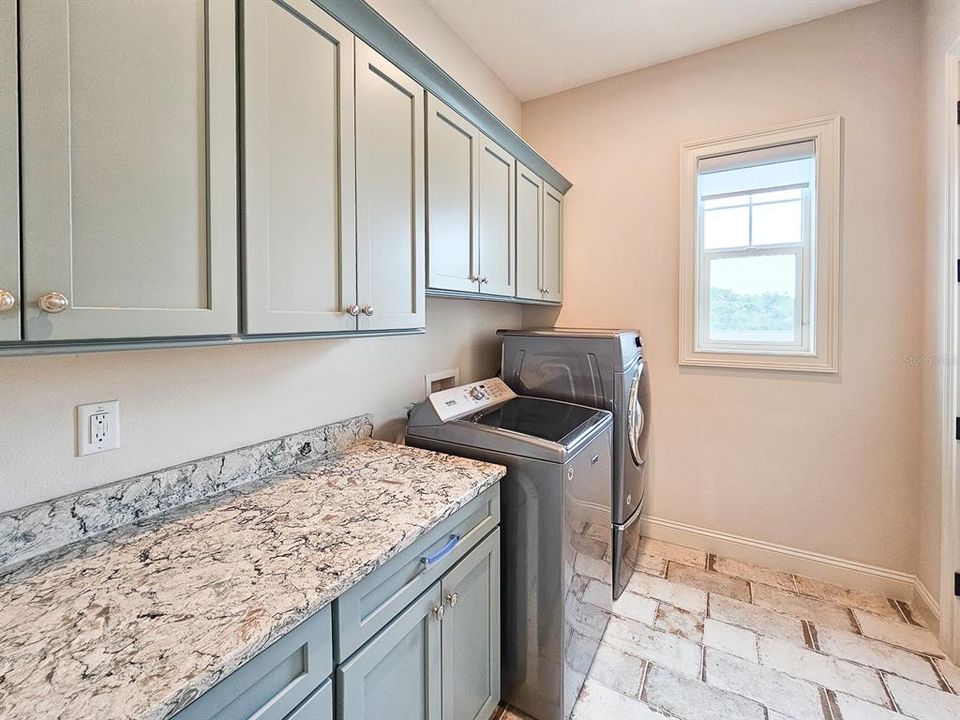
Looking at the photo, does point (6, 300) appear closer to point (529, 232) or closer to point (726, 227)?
point (529, 232)

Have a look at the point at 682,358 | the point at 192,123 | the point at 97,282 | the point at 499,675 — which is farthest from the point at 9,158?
the point at 682,358

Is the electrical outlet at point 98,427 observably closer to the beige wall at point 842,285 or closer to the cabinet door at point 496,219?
the cabinet door at point 496,219

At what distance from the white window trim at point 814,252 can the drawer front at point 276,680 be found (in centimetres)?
239

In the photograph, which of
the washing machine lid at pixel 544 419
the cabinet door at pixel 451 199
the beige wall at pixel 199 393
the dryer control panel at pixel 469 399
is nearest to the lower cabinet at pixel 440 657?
the washing machine lid at pixel 544 419

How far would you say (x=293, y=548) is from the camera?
3.08 ft

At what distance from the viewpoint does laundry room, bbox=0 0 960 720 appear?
2.44 feet

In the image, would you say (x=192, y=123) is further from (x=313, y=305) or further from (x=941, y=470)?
(x=941, y=470)

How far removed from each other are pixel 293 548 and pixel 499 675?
1.01 metres

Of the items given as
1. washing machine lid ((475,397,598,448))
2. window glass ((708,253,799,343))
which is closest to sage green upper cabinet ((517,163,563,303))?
washing machine lid ((475,397,598,448))

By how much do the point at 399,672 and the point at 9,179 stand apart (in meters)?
1.20

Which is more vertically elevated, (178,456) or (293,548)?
(178,456)

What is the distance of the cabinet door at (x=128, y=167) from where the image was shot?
2.21 feet

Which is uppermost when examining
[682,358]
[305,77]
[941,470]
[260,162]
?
[305,77]

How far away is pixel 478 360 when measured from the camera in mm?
2512
